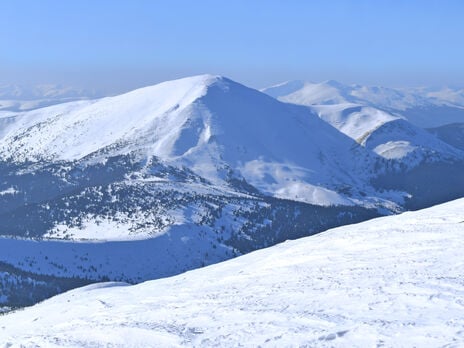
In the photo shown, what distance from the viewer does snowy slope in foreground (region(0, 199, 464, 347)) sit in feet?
125

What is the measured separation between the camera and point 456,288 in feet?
148

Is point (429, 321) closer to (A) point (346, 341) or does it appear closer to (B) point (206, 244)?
(A) point (346, 341)

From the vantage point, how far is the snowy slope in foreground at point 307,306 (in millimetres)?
38156

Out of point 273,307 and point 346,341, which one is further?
point 273,307

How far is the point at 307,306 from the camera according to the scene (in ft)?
148

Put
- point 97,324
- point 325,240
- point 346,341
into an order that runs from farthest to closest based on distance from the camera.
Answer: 1. point 325,240
2. point 97,324
3. point 346,341

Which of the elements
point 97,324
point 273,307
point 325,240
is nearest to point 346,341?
point 273,307

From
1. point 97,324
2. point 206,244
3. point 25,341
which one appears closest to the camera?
point 25,341

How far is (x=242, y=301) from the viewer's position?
4988 cm

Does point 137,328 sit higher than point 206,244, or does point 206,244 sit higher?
point 137,328

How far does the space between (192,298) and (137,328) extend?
11.7 metres

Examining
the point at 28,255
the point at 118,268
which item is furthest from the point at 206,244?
the point at 28,255

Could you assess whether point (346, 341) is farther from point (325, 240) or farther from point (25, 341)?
point (325, 240)

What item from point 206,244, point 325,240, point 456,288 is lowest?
point 206,244
